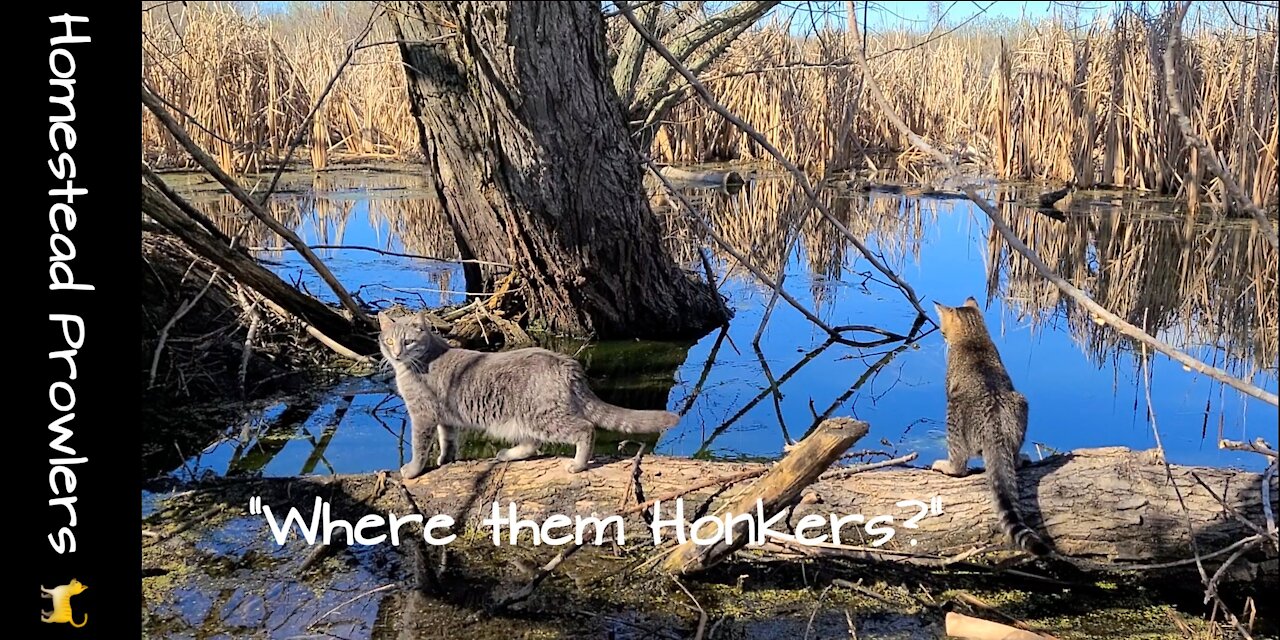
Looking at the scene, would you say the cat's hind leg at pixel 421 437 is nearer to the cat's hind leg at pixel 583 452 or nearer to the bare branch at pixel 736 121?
the cat's hind leg at pixel 583 452

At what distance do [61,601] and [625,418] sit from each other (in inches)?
Result: 67.5

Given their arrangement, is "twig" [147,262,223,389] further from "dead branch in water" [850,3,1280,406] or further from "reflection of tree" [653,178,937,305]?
"dead branch in water" [850,3,1280,406]

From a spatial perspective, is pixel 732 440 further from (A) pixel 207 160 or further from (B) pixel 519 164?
(A) pixel 207 160

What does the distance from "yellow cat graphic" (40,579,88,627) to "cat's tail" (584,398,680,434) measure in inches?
63.6

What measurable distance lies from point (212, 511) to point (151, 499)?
29cm

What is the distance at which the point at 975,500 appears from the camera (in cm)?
296

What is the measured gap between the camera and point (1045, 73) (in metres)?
10.6

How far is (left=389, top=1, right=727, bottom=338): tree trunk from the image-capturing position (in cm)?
459

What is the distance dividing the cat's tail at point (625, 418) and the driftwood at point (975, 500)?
0.45 ft

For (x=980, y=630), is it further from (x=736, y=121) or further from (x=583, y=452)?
(x=736, y=121)

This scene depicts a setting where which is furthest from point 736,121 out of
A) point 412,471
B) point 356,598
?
point 356,598

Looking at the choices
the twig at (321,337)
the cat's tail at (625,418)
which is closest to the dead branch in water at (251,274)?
the twig at (321,337)

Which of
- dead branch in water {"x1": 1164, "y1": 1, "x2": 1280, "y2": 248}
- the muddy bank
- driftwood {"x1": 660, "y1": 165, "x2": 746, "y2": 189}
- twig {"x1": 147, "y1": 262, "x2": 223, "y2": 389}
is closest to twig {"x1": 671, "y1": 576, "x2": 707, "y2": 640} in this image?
the muddy bank

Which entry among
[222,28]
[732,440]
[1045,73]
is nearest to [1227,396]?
[732,440]
